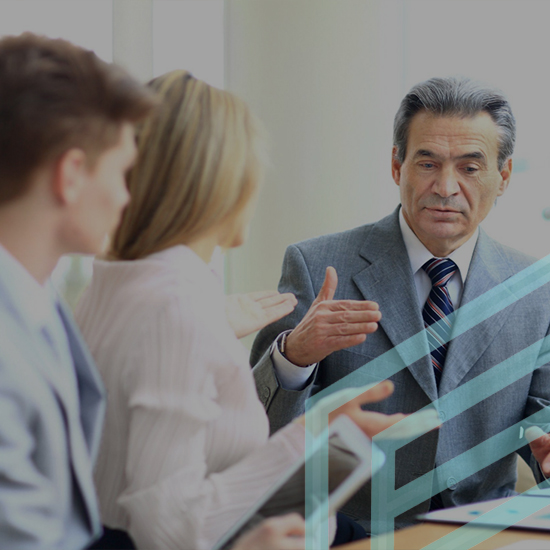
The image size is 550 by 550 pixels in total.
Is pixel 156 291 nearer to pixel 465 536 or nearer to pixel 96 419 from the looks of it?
pixel 96 419

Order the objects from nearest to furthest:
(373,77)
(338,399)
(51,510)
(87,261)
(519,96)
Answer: (51,510)
(338,399)
(87,261)
(373,77)
(519,96)

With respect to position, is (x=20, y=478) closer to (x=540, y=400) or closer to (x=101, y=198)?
(x=101, y=198)

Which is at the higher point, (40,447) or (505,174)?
(505,174)

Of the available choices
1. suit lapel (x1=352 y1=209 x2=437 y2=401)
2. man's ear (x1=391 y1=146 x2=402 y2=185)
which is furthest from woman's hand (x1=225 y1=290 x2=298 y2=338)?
man's ear (x1=391 y1=146 x2=402 y2=185)

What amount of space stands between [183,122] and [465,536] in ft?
1.81

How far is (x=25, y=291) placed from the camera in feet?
1.59

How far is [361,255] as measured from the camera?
134 cm

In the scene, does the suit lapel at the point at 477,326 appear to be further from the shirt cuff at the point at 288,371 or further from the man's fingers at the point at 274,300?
the man's fingers at the point at 274,300

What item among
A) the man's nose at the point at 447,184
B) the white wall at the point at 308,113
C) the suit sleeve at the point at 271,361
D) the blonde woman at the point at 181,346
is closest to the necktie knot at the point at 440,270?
the man's nose at the point at 447,184

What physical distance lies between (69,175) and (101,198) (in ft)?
0.09

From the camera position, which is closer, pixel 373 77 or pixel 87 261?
pixel 87 261

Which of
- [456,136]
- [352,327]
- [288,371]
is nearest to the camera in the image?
[352,327]

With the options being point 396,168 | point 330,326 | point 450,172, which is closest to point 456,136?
point 450,172

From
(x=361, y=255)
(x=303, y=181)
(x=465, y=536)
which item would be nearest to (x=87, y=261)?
(x=465, y=536)
